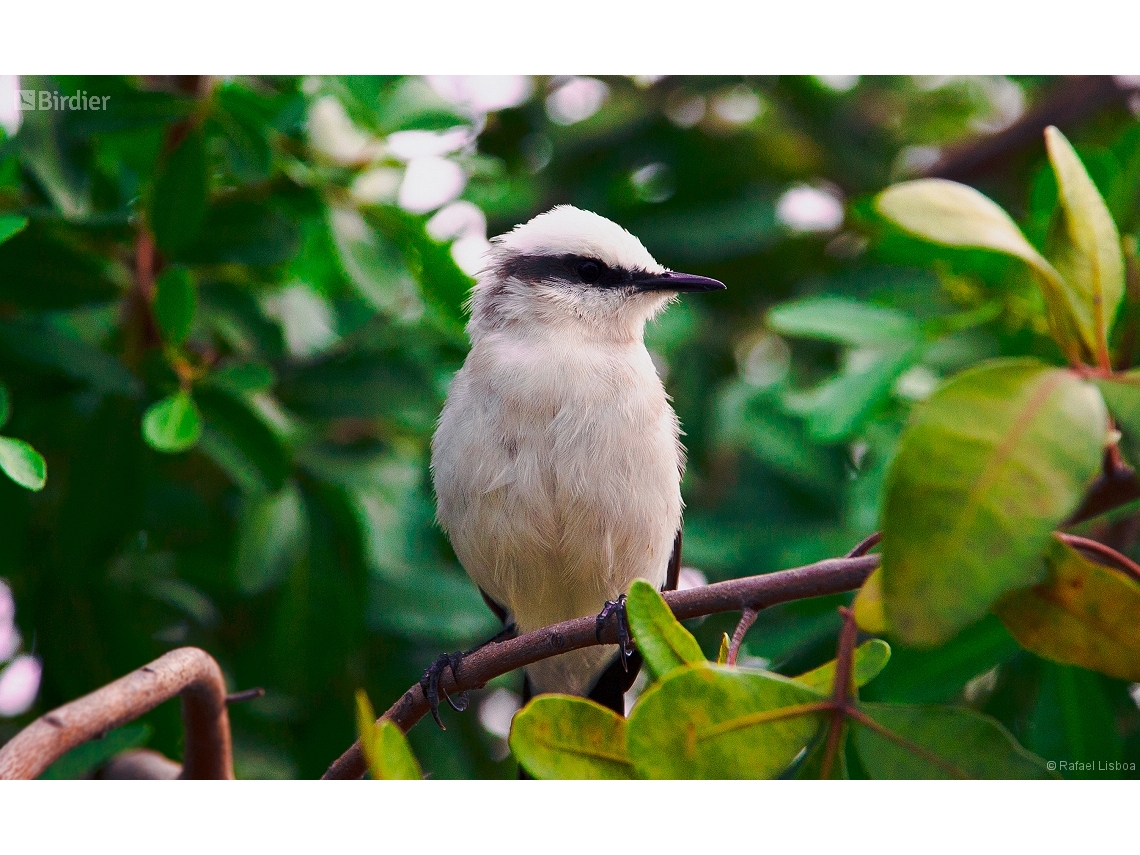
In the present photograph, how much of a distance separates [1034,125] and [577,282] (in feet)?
3.51

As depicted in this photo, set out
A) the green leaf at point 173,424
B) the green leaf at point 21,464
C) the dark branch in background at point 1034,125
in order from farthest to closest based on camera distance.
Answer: the dark branch in background at point 1034,125, the green leaf at point 173,424, the green leaf at point 21,464

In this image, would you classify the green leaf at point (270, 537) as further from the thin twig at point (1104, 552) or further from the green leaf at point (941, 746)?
the thin twig at point (1104, 552)

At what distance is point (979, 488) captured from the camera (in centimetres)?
75

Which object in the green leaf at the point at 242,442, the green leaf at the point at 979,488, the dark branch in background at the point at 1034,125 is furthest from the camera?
the dark branch in background at the point at 1034,125

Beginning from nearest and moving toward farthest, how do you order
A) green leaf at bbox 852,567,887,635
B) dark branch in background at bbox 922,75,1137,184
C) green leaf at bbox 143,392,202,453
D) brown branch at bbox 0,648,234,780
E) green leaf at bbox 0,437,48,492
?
1. green leaf at bbox 852,567,887,635
2. green leaf at bbox 0,437,48,492
3. brown branch at bbox 0,648,234,780
4. green leaf at bbox 143,392,202,453
5. dark branch in background at bbox 922,75,1137,184

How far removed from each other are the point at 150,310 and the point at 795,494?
131 centimetres

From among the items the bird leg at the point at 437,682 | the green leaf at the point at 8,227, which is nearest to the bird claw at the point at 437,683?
the bird leg at the point at 437,682

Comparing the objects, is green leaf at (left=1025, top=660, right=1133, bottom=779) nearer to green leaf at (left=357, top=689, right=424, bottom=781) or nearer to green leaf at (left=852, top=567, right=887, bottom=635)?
green leaf at (left=852, top=567, right=887, bottom=635)

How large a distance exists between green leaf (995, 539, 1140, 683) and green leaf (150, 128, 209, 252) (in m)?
1.37

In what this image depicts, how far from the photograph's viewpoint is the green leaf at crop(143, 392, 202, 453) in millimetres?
1512

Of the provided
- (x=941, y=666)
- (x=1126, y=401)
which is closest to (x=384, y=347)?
(x=941, y=666)

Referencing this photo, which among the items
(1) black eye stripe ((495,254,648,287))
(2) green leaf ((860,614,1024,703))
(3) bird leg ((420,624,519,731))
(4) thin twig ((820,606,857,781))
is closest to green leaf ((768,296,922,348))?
(1) black eye stripe ((495,254,648,287))

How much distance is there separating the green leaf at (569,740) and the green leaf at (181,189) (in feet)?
3.77

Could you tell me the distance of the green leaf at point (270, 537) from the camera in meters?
1.96
